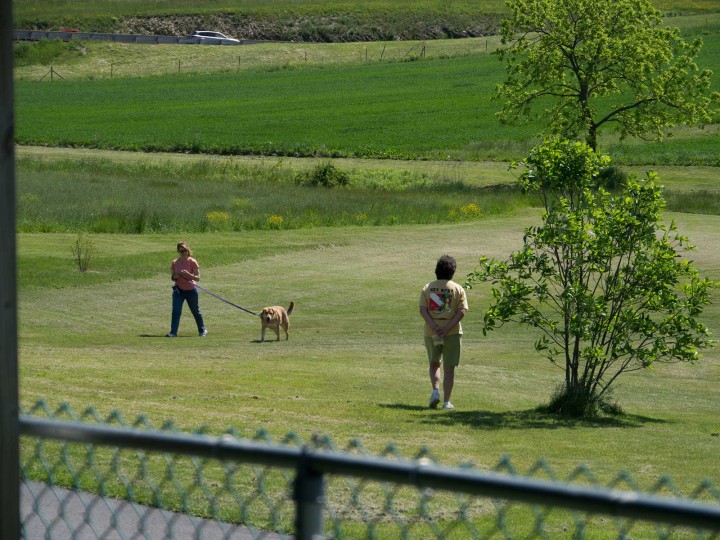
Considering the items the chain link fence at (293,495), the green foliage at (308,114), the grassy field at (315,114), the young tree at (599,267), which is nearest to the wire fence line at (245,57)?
the green foliage at (308,114)

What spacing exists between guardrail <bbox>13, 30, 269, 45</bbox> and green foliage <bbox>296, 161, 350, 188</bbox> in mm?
73347

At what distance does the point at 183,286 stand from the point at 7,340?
1719 centimetres

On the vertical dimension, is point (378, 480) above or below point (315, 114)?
above

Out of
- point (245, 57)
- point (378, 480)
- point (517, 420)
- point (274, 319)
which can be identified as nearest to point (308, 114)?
point (245, 57)

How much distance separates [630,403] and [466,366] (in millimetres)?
3324

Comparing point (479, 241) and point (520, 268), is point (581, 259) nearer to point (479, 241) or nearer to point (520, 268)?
point (520, 268)

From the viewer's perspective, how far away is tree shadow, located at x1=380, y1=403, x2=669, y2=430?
12773mm

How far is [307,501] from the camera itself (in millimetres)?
3516

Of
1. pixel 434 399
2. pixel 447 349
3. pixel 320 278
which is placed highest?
pixel 447 349

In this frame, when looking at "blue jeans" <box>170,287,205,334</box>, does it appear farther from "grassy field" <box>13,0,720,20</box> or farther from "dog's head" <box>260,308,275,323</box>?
"grassy field" <box>13,0,720,20</box>

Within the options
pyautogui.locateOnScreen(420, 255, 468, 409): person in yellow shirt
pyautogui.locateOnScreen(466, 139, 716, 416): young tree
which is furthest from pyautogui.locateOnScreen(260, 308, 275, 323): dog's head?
pyautogui.locateOnScreen(466, 139, 716, 416): young tree

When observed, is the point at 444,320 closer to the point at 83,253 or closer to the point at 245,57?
the point at 83,253

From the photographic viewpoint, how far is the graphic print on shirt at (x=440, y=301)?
13.7m

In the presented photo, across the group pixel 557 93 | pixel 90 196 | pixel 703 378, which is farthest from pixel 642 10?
pixel 703 378
